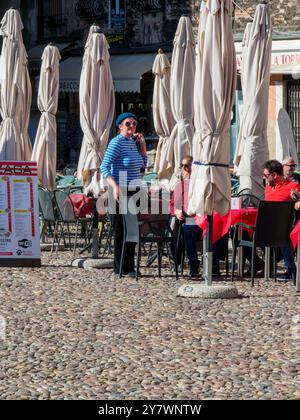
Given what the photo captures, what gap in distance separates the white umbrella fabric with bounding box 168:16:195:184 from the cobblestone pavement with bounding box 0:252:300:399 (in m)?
5.69

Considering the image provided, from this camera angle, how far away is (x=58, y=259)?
58.1 feet

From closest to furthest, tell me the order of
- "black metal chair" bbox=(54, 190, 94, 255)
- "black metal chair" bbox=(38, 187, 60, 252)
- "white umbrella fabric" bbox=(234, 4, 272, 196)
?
"white umbrella fabric" bbox=(234, 4, 272, 196)
"black metal chair" bbox=(54, 190, 94, 255)
"black metal chair" bbox=(38, 187, 60, 252)

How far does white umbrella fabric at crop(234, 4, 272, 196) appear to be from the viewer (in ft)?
58.4

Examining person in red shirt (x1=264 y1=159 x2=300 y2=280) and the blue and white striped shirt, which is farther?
the blue and white striped shirt

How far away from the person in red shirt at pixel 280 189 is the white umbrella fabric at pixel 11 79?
519cm

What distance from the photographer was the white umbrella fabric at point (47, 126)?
1970cm

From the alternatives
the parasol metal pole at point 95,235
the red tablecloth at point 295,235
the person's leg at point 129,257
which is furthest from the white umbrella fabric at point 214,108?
the parasol metal pole at point 95,235

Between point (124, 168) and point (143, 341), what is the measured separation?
477cm

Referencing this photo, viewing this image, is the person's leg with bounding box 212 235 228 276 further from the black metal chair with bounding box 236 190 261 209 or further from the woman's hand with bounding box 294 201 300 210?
the woman's hand with bounding box 294 201 300 210

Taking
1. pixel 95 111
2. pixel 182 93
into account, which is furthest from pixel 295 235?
pixel 182 93

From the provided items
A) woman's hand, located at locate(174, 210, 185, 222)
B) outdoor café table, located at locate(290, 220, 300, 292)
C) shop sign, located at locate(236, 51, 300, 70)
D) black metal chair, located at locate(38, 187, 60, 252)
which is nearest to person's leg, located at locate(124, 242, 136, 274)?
woman's hand, located at locate(174, 210, 185, 222)

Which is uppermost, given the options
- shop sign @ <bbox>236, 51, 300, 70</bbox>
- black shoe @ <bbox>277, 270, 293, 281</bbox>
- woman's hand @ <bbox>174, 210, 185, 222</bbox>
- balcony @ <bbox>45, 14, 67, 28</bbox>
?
balcony @ <bbox>45, 14, 67, 28</bbox>

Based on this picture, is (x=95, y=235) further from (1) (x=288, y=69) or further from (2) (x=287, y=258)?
(1) (x=288, y=69)

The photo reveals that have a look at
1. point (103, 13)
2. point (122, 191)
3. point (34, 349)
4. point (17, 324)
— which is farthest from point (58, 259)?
point (103, 13)
